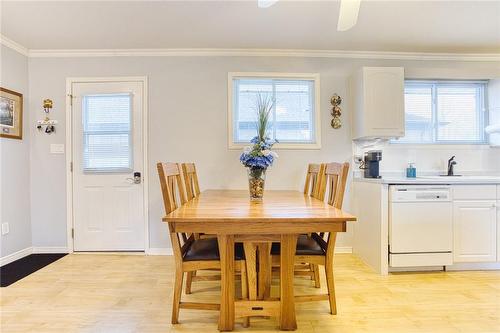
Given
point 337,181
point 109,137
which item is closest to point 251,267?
point 337,181

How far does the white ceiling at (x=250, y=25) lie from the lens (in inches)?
92.9

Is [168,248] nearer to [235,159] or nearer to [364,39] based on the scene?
[235,159]

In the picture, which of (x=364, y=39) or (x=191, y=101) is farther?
(x=191, y=101)

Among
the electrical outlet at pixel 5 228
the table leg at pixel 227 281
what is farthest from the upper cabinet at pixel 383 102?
the electrical outlet at pixel 5 228

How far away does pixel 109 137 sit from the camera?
321 cm

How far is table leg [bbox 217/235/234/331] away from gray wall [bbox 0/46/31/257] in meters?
2.65

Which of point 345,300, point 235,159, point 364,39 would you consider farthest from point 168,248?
point 364,39

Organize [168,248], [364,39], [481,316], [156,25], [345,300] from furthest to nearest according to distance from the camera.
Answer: [168,248] < [364,39] < [156,25] < [345,300] < [481,316]

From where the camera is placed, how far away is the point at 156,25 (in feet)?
8.72

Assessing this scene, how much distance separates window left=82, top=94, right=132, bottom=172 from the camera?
3203mm

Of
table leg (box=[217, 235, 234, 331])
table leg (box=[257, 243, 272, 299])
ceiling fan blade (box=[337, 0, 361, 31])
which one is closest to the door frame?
table leg (box=[217, 235, 234, 331])

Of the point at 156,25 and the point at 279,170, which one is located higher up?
the point at 156,25

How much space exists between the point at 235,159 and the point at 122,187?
1.34 metres

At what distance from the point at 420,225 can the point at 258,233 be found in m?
1.92
